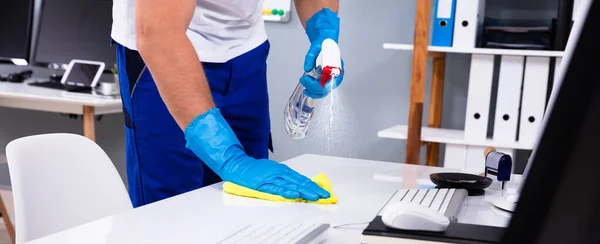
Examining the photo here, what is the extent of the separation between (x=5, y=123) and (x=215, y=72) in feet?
9.16

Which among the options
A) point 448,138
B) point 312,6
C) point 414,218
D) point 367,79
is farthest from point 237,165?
point 367,79

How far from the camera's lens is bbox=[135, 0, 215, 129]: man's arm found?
1.22m

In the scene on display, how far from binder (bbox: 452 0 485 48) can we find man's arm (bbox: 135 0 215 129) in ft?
5.65

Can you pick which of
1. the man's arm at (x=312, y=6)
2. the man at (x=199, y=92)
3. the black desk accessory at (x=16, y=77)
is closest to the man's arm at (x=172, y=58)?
the man at (x=199, y=92)

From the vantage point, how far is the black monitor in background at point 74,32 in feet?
10.9

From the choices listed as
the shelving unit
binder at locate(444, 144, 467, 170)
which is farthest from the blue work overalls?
binder at locate(444, 144, 467, 170)

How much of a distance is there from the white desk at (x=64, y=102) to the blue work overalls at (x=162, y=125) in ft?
4.77

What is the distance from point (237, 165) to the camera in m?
1.17

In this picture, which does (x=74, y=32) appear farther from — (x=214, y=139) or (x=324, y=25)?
(x=214, y=139)

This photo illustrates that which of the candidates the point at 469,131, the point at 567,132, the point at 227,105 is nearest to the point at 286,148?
the point at 469,131

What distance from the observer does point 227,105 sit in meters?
1.44

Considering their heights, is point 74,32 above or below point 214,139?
above

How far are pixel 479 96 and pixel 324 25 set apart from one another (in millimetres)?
1373

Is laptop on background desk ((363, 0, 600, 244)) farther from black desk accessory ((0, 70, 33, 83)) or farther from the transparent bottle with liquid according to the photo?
black desk accessory ((0, 70, 33, 83))
